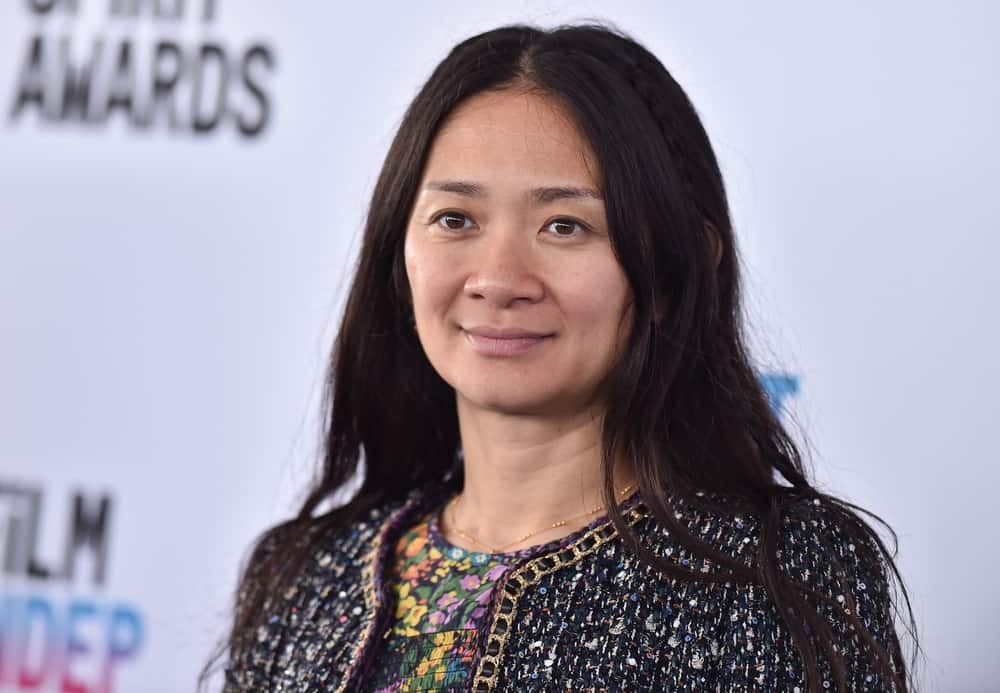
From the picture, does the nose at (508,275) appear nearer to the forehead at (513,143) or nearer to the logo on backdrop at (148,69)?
the forehead at (513,143)

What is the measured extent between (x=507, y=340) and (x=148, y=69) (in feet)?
3.80

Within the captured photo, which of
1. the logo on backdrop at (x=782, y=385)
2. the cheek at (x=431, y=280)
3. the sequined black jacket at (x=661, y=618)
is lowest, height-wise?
the sequined black jacket at (x=661, y=618)

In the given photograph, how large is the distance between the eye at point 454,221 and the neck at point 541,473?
0.22 m

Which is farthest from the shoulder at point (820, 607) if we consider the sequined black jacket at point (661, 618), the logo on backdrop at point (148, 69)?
the logo on backdrop at point (148, 69)

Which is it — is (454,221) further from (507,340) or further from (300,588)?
(300,588)

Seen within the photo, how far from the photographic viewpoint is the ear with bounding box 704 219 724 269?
1.51 metres

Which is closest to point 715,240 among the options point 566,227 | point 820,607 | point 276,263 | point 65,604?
point 566,227

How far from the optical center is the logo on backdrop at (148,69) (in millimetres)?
2232

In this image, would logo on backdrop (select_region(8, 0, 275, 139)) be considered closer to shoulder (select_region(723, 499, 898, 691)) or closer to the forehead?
the forehead

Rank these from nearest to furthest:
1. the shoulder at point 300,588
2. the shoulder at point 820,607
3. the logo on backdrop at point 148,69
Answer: the shoulder at point 820,607
the shoulder at point 300,588
the logo on backdrop at point 148,69

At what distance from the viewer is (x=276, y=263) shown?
222 centimetres

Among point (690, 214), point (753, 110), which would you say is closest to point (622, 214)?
point (690, 214)

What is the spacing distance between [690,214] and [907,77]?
0.67 metres

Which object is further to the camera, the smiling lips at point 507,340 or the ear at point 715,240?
the ear at point 715,240
